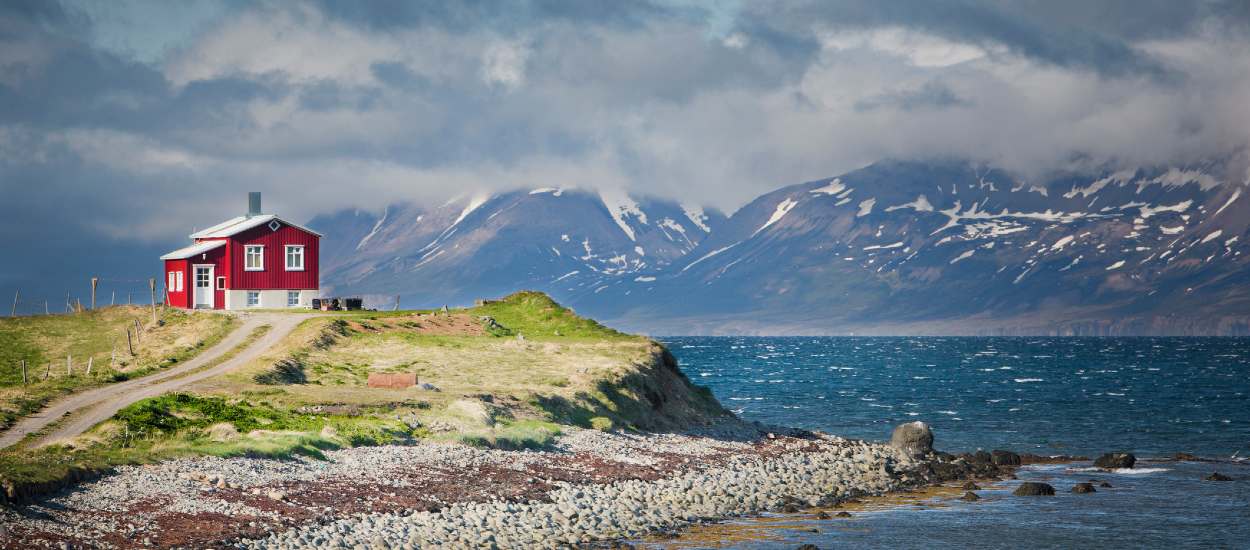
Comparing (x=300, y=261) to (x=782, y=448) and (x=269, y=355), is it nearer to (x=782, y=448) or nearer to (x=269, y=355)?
(x=269, y=355)

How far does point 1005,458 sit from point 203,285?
209 feet

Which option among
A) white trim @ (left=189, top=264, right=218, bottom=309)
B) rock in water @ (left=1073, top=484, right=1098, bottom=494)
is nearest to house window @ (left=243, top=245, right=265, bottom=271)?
white trim @ (left=189, top=264, right=218, bottom=309)

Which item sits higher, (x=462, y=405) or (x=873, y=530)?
(x=462, y=405)

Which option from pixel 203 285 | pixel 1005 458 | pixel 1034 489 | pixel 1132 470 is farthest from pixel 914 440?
pixel 203 285

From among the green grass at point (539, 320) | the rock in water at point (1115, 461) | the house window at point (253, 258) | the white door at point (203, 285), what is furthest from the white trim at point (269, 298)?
the rock in water at point (1115, 461)

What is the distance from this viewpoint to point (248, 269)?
331 feet

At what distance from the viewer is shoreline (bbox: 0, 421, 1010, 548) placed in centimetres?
3300

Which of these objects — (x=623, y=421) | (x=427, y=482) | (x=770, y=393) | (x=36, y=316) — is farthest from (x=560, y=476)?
(x=770, y=393)

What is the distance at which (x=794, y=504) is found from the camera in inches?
1937

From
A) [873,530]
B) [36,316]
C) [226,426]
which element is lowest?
[873,530]

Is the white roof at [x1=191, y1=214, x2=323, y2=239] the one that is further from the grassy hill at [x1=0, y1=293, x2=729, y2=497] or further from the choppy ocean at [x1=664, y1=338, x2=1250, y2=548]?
the choppy ocean at [x1=664, y1=338, x2=1250, y2=548]

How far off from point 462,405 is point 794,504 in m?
15.2

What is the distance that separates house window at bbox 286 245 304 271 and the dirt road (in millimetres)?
24141

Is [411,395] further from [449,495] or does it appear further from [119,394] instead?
[449,495]
